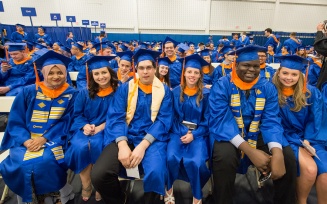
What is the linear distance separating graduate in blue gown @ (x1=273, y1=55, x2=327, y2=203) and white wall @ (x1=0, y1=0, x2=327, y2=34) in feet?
47.6

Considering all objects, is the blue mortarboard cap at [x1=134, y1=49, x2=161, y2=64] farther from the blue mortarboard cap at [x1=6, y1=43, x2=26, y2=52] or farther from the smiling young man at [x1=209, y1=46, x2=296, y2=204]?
the blue mortarboard cap at [x1=6, y1=43, x2=26, y2=52]

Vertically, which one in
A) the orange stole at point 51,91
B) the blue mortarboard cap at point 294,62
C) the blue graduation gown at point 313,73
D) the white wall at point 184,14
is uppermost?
the white wall at point 184,14

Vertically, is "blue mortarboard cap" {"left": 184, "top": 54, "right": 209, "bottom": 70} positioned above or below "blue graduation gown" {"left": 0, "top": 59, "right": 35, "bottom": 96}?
above

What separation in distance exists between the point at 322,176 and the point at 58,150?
2.60 meters

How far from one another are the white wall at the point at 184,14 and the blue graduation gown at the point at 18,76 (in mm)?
12301

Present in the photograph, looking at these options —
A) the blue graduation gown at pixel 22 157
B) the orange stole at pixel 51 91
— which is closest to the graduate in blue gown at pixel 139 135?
the blue graduation gown at pixel 22 157

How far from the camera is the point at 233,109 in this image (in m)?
2.02

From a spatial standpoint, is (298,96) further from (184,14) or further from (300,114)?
(184,14)

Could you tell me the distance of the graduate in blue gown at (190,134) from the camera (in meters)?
1.83

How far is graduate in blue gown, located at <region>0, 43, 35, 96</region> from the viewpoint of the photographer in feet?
12.2

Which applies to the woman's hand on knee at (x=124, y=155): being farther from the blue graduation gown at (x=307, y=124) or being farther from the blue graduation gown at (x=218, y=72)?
the blue graduation gown at (x=218, y=72)

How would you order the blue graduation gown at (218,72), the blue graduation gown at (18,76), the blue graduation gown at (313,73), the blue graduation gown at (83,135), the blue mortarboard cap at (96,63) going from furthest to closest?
the blue graduation gown at (313,73)
the blue graduation gown at (218,72)
the blue graduation gown at (18,76)
the blue mortarboard cap at (96,63)
the blue graduation gown at (83,135)

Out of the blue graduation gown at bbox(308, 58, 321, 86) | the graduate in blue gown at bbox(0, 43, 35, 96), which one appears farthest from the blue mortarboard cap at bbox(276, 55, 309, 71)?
the graduate in blue gown at bbox(0, 43, 35, 96)

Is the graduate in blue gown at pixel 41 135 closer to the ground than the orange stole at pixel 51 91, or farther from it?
closer to the ground
